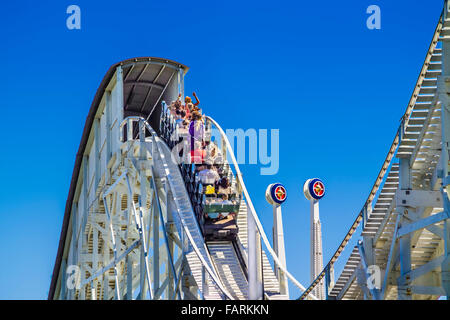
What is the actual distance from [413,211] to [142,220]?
28.9 ft

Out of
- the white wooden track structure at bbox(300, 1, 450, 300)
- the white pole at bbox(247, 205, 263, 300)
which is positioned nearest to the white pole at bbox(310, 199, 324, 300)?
the white pole at bbox(247, 205, 263, 300)

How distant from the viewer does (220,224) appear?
18.7 m

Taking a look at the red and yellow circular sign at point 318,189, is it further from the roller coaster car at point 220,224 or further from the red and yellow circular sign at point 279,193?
the roller coaster car at point 220,224

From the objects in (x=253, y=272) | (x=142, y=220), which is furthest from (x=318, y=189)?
(x=253, y=272)

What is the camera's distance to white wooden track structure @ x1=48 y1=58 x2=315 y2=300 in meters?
17.7

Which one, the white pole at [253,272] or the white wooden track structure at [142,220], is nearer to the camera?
the white pole at [253,272]

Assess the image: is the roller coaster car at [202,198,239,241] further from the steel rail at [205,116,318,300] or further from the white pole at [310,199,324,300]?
the white pole at [310,199,324,300]

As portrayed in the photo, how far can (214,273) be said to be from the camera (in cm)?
1742

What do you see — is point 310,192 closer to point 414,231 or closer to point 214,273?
point 214,273

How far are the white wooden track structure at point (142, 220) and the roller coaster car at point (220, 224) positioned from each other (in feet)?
0.53

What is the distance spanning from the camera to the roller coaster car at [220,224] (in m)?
18.5

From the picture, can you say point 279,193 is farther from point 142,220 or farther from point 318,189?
point 142,220

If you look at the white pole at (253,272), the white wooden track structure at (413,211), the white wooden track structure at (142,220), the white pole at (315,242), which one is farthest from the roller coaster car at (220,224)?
the white pole at (315,242)
